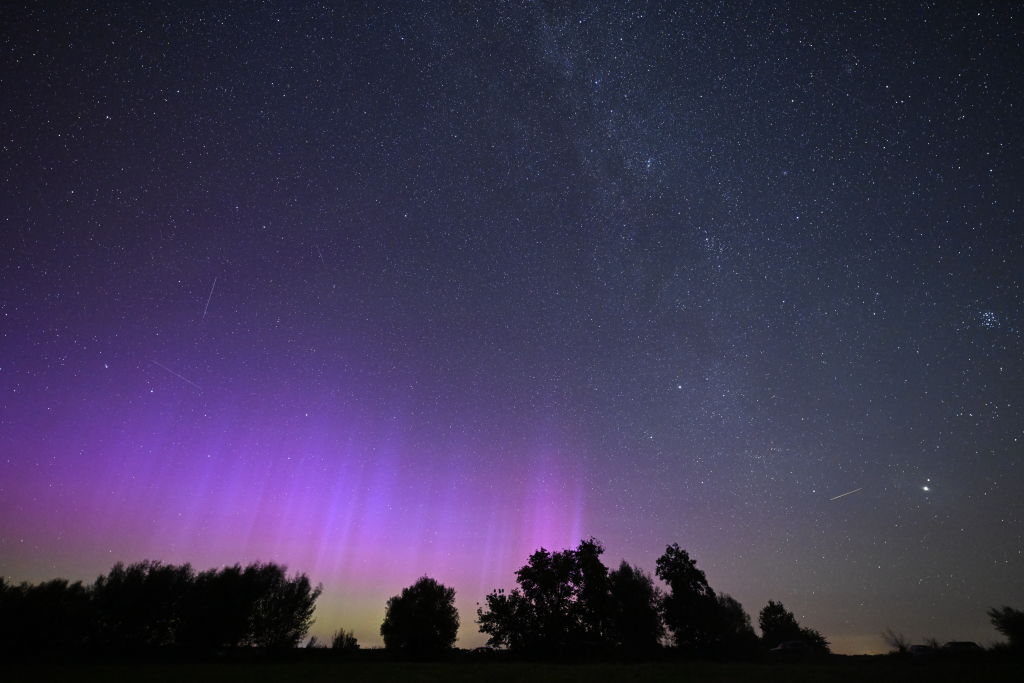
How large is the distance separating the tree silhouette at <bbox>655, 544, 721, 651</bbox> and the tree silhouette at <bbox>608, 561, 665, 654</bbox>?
2192 mm

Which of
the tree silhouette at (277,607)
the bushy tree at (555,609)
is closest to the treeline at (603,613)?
the bushy tree at (555,609)

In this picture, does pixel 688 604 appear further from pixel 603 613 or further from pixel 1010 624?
Answer: pixel 1010 624

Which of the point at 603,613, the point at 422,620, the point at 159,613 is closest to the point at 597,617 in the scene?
the point at 603,613

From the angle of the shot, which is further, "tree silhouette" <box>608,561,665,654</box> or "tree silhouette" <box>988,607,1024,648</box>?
"tree silhouette" <box>608,561,665,654</box>

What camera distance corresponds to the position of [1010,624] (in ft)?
163

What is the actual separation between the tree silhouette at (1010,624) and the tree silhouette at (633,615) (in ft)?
117

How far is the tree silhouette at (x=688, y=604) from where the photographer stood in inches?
2288

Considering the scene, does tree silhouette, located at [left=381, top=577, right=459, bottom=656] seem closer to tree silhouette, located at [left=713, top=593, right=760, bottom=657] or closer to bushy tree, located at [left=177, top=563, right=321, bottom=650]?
bushy tree, located at [left=177, top=563, right=321, bottom=650]

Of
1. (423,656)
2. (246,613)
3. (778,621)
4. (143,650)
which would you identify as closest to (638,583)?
(423,656)

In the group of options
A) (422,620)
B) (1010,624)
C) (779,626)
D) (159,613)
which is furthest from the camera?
(779,626)

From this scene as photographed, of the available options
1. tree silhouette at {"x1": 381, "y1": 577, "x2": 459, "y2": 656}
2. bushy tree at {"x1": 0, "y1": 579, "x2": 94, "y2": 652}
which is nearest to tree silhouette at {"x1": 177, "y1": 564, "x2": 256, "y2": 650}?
bushy tree at {"x1": 0, "y1": 579, "x2": 94, "y2": 652}

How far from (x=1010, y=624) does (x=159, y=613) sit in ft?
332

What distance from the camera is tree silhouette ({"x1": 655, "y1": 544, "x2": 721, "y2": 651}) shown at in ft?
191

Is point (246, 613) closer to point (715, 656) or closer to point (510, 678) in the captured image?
point (510, 678)
